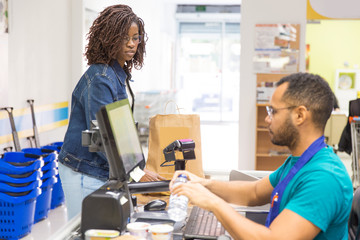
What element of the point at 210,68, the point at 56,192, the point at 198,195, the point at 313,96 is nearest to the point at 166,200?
the point at 198,195

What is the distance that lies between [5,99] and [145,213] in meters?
3.01

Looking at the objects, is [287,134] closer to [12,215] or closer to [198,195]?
[198,195]

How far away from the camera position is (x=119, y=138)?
164cm

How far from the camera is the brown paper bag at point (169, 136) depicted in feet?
9.43

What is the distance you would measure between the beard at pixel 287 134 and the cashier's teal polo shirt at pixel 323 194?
99 millimetres

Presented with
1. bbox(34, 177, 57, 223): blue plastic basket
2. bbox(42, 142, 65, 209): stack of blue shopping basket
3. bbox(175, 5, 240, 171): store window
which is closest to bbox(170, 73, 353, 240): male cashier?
bbox(34, 177, 57, 223): blue plastic basket

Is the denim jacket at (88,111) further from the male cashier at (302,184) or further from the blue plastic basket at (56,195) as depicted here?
the blue plastic basket at (56,195)

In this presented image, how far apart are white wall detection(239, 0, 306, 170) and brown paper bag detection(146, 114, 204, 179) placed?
2978 mm


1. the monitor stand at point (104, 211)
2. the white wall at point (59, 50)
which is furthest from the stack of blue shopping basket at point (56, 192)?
the monitor stand at point (104, 211)

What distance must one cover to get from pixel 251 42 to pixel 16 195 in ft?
10.9

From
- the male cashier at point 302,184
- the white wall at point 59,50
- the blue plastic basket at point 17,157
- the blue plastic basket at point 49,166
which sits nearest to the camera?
the male cashier at point 302,184

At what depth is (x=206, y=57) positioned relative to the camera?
46.6 feet

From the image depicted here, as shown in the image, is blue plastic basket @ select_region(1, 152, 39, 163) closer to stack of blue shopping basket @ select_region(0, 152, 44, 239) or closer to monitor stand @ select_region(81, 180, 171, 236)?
stack of blue shopping basket @ select_region(0, 152, 44, 239)

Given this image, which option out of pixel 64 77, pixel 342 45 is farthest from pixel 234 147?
pixel 64 77
